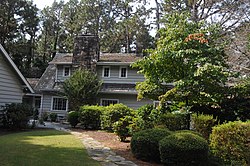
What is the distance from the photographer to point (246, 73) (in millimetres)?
15531

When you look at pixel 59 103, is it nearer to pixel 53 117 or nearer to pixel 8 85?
pixel 53 117

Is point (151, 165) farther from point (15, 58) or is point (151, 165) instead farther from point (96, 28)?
point (15, 58)

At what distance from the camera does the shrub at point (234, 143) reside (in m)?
7.23

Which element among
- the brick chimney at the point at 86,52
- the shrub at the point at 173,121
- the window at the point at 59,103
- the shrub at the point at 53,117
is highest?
the brick chimney at the point at 86,52

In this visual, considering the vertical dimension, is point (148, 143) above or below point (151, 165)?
above

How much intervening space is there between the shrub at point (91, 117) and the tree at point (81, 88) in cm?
308

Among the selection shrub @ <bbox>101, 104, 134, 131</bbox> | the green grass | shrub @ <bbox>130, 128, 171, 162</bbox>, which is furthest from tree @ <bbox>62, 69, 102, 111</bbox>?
shrub @ <bbox>130, 128, 171, 162</bbox>

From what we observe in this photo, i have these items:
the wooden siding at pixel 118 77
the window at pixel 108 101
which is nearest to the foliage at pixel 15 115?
the window at pixel 108 101

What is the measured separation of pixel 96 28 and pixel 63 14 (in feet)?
27.5

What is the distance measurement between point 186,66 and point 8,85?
32.5ft

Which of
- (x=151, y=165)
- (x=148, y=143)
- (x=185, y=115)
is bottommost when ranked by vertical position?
(x=151, y=165)

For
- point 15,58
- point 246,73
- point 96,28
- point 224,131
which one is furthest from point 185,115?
point 15,58

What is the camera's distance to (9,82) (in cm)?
1462

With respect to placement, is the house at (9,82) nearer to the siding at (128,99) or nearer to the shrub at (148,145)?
the siding at (128,99)
